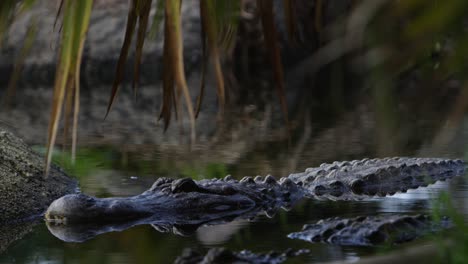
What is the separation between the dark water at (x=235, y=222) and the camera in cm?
443

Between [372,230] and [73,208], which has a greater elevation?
[73,208]

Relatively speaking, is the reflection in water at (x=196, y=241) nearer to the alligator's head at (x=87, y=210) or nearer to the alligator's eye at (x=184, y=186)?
the alligator's head at (x=87, y=210)

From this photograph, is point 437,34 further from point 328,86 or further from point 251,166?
point 328,86

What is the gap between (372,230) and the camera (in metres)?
4.37

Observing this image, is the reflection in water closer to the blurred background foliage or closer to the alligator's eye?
the alligator's eye

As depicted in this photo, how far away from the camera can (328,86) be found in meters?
18.8

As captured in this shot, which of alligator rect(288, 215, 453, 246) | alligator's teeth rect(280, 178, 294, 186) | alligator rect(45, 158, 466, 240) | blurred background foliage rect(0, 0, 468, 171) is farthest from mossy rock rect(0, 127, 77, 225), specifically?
blurred background foliage rect(0, 0, 468, 171)

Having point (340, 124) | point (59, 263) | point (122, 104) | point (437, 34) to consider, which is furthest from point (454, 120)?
point (122, 104)

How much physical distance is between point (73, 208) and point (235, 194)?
1.10 meters

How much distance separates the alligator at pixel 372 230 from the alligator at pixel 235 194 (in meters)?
1.01

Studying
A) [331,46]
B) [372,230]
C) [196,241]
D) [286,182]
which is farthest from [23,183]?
[331,46]

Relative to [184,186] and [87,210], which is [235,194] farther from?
[87,210]

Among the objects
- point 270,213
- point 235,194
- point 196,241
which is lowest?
point 196,241

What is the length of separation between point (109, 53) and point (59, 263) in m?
16.1
